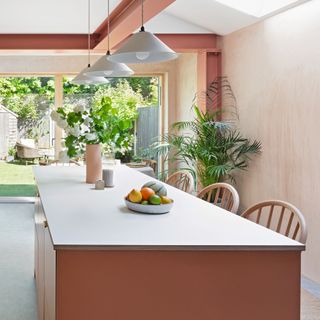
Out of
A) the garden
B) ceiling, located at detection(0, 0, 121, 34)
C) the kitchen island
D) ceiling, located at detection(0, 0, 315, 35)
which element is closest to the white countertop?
the kitchen island

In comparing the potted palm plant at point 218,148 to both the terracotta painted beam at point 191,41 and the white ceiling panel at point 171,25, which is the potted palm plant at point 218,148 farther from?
the white ceiling panel at point 171,25

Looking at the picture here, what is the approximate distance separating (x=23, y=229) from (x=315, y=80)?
3.89 metres

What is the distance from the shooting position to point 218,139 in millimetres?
5461

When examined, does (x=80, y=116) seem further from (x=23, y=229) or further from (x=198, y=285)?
(x=23, y=229)

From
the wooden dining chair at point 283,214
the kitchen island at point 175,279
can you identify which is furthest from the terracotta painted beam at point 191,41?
the kitchen island at point 175,279

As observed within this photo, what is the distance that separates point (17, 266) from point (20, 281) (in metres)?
0.44

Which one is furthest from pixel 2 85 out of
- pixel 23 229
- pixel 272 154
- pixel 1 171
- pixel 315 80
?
pixel 315 80

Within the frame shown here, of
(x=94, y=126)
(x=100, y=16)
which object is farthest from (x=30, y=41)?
(x=94, y=126)

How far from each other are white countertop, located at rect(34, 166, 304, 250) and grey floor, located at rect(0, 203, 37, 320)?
1003 mm

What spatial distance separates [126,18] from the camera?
4637 mm

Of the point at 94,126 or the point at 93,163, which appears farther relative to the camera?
the point at 93,163

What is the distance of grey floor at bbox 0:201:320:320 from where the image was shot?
11.2 ft

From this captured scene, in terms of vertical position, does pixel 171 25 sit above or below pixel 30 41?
above

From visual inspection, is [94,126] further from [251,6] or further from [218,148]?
[251,6]
